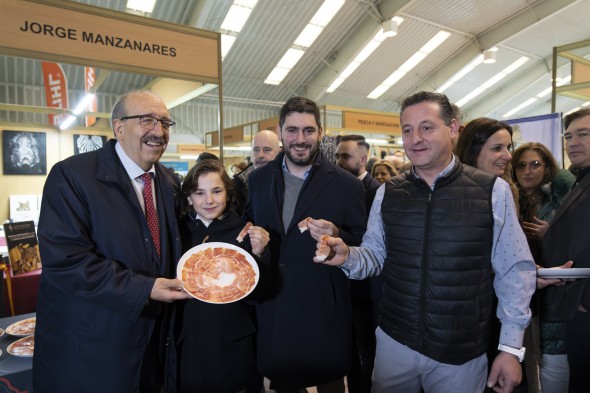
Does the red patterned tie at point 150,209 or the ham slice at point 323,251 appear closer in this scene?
the ham slice at point 323,251

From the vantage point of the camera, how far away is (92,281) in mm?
1447

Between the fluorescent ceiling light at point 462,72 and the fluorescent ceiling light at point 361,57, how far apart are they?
14.2ft

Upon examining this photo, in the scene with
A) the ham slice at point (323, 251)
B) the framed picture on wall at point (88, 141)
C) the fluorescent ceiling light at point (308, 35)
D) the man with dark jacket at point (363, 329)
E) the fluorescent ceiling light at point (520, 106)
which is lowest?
the man with dark jacket at point (363, 329)

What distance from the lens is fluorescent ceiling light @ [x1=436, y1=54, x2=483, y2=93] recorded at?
14.7 meters

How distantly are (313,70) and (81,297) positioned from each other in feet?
43.8

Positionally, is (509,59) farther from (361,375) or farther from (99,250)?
(99,250)

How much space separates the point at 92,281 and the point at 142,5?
9.29m

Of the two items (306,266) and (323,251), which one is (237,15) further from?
(323,251)

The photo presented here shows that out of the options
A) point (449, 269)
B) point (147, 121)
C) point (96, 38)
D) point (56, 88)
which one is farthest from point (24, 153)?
point (449, 269)

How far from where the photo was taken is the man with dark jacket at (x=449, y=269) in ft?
5.05

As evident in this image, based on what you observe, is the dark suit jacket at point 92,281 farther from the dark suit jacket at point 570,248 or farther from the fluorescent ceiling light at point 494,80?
the fluorescent ceiling light at point 494,80

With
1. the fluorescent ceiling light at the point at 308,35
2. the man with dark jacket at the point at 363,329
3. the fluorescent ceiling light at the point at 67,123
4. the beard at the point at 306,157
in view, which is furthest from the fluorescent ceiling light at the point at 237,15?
the beard at the point at 306,157

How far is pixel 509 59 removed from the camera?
15.8 m

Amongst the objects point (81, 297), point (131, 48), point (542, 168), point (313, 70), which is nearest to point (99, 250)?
point (81, 297)
